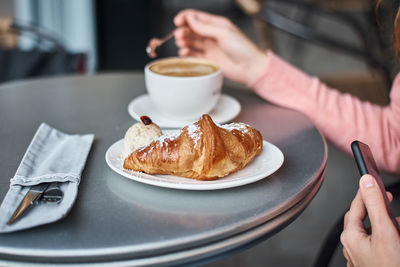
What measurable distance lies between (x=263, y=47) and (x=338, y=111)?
0.99 m

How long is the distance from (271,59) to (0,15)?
2216 mm

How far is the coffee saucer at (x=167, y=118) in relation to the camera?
→ 0.91m

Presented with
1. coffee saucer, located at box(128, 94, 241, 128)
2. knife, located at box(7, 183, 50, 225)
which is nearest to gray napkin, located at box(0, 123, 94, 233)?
knife, located at box(7, 183, 50, 225)

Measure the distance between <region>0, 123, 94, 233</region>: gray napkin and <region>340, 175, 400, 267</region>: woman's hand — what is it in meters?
0.39

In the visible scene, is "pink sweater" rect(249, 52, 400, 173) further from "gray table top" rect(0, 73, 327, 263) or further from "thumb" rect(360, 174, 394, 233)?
"thumb" rect(360, 174, 394, 233)

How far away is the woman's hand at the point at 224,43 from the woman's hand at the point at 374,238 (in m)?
0.55

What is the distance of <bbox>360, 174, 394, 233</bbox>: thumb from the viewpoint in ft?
1.96

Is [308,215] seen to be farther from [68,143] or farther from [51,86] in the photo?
[68,143]

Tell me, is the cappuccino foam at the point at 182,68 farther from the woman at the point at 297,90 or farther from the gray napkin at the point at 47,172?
the gray napkin at the point at 47,172

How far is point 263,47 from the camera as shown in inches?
78.5

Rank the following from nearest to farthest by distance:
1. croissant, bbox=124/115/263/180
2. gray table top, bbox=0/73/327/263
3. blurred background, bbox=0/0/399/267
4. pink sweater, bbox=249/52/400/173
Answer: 1. gray table top, bbox=0/73/327/263
2. croissant, bbox=124/115/263/180
3. pink sweater, bbox=249/52/400/173
4. blurred background, bbox=0/0/399/267

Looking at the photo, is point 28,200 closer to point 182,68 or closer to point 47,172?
point 47,172

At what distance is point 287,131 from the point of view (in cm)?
90

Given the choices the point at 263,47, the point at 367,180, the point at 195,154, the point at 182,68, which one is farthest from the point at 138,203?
the point at 263,47
